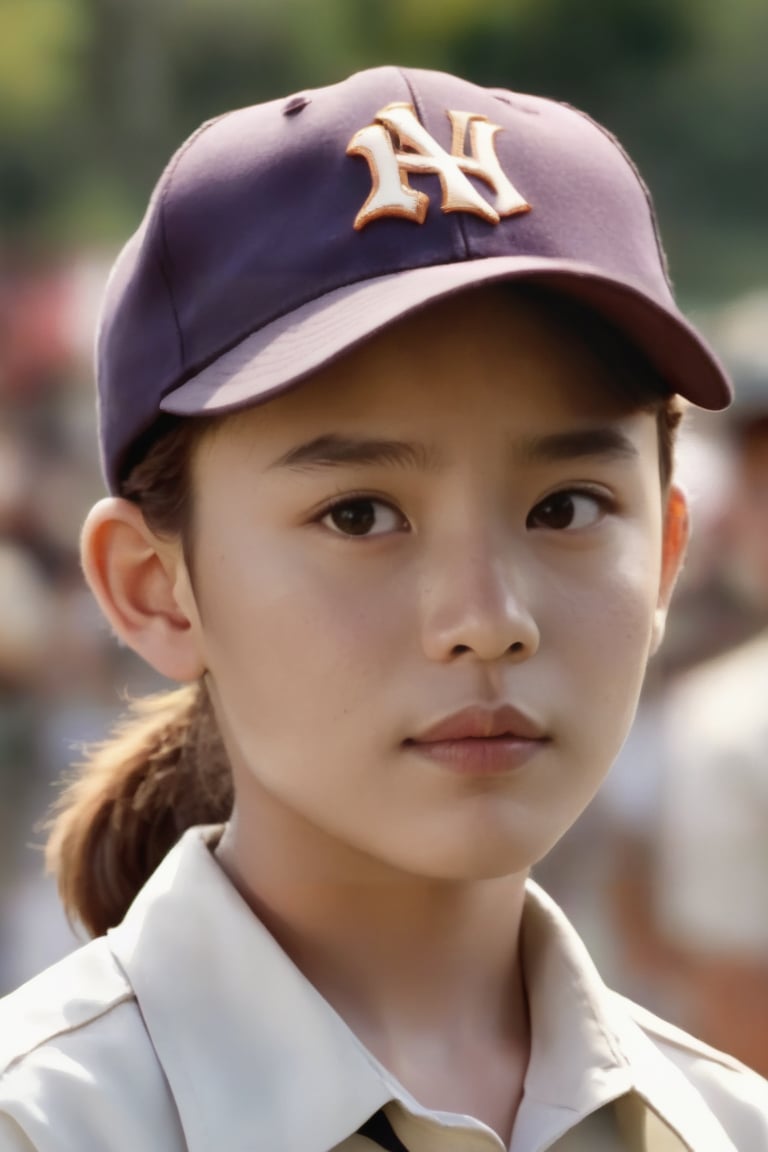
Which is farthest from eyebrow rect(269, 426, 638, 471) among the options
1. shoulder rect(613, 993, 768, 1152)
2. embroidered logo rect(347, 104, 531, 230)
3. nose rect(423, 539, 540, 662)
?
shoulder rect(613, 993, 768, 1152)

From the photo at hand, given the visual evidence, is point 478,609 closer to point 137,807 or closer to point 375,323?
point 375,323

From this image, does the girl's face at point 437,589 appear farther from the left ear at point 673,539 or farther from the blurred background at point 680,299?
the blurred background at point 680,299

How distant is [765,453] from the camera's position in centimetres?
421

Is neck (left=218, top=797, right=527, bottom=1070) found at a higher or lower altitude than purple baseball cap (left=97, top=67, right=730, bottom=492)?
lower

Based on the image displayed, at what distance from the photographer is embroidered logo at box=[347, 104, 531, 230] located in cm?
187

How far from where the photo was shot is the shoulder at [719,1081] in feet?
6.69

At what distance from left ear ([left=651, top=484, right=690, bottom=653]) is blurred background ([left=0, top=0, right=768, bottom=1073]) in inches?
6.3

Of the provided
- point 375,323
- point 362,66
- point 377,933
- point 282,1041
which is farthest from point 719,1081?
point 362,66

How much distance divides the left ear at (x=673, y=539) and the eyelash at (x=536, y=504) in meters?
0.23

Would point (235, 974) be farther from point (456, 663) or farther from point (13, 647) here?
point (13, 647)

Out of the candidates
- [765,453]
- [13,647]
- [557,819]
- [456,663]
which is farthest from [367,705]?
[13,647]

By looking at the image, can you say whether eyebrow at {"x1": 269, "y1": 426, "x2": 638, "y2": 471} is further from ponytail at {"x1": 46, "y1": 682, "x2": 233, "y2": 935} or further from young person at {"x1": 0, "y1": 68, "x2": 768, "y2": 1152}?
ponytail at {"x1": 46, "y1": 682, "x2": 233, "y2": 935}

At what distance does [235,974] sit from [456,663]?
39 centimetres

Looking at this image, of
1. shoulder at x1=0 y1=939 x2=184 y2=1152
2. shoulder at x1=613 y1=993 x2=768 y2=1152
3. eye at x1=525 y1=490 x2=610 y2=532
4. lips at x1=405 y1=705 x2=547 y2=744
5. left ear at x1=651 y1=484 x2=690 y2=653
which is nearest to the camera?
shoulder at x1=0 y1=939 x2=184 y2=1152
